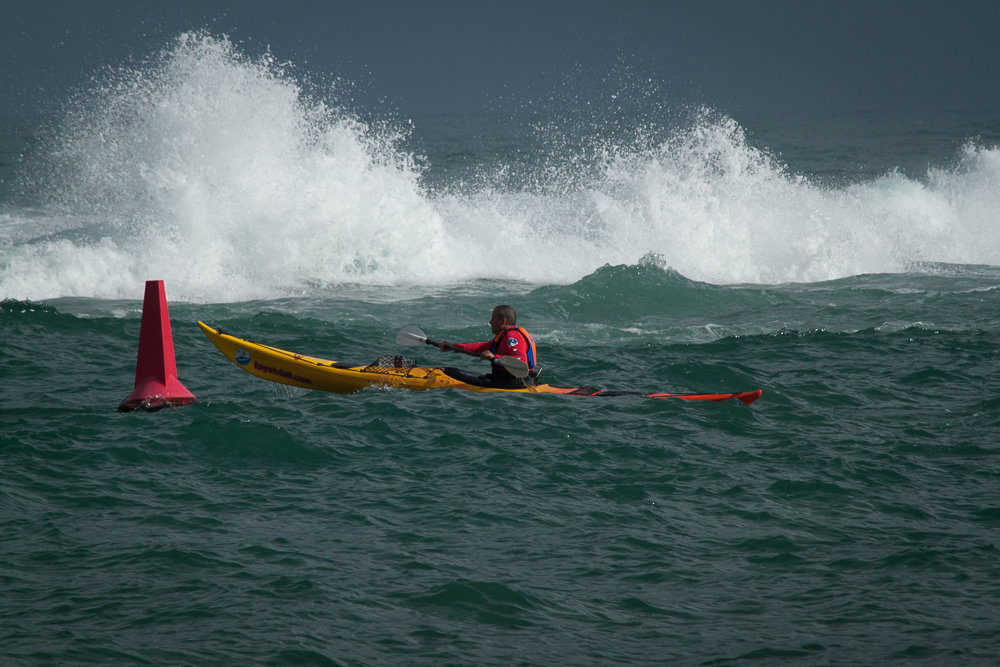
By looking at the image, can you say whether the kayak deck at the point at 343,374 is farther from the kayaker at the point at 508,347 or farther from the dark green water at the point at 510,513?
the dark green water at the point at 510,513

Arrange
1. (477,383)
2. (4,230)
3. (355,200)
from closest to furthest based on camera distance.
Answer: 1. (477,383)
2. (355,200)
3. (4,230)

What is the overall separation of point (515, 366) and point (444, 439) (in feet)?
4.35

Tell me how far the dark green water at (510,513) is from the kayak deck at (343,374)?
0.20 meters

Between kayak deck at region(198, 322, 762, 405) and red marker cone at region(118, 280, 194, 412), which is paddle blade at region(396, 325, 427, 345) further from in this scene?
red marker cone at region(118, 280, 194, 412)

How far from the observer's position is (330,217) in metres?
16.6

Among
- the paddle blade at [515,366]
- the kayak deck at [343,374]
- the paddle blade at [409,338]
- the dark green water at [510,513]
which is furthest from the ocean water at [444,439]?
the paddle blade at [409,338]

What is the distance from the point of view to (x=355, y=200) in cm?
1727

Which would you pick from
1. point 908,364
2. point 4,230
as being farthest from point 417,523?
point 4,230

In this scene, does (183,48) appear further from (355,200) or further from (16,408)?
(16,408)

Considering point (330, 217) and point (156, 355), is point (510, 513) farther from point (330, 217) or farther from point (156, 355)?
point (330, 217)

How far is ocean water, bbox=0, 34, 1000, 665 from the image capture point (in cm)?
458

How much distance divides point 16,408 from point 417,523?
411 cm

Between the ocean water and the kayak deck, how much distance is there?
0.16 metres

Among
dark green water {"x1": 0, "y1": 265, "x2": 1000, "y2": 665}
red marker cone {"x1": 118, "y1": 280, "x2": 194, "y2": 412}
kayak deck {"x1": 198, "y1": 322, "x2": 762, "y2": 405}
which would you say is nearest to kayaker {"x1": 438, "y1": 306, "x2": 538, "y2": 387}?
kayak deck {"x1": 198, "y1": 322, "x2": 762, "y2": 405}
